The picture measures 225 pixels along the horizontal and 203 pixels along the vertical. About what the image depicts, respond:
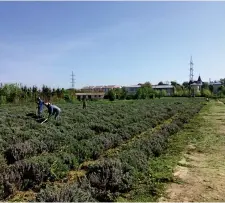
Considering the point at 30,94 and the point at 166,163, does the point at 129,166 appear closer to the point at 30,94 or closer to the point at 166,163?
the point at 166,163

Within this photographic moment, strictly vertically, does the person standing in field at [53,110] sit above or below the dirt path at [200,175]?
above

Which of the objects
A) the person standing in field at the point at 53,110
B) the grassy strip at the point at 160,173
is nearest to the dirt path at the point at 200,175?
the grassy strip at the point at 160,173

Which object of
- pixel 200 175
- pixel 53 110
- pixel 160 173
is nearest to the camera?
pixel 200 175

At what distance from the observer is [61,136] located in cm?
1278

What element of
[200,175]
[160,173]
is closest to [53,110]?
[160,173]

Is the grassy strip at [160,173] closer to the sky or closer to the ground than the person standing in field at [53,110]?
closer to the ground

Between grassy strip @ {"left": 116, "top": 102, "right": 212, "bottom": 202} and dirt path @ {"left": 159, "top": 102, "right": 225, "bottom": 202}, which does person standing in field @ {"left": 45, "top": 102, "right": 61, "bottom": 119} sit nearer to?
grassy strip @ {"left": 116, "top": 102, "right": 212, "bottom": 202}

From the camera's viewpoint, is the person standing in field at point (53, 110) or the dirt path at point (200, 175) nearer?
the dirt path at point (200, 175)

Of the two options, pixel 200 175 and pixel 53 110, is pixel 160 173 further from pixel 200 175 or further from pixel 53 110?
pixel 53 110

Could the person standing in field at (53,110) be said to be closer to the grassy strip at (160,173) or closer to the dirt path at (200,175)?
the grassy strip at (160,173)

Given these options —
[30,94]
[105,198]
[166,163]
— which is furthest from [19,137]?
[30,94]

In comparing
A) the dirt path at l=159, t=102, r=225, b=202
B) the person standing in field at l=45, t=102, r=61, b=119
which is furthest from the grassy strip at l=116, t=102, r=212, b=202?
the person standing in field at l=45, t=102, r=61, b=119

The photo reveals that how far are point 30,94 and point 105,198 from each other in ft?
184

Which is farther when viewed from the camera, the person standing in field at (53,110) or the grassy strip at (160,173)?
the person standing in field at (53,110)
